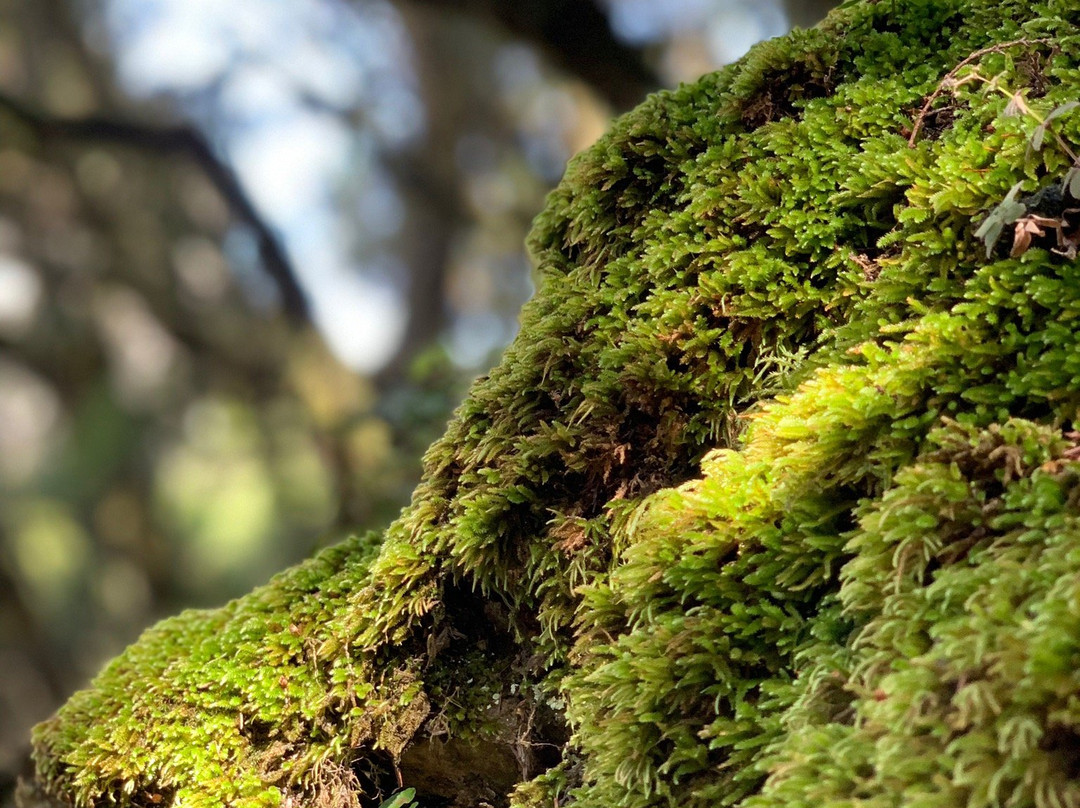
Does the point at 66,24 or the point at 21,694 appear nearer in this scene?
the point at 21,694

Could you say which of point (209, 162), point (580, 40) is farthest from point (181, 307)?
point (580, 40)

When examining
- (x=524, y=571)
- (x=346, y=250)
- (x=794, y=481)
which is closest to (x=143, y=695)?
(x=524, y=571)

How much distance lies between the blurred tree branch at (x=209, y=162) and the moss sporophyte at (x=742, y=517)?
7781 millimetres

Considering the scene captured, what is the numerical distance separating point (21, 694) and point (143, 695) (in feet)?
26.8

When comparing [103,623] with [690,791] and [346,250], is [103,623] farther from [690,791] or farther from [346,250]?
[690,791]

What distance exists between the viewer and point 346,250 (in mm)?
13719

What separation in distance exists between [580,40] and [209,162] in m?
5.76

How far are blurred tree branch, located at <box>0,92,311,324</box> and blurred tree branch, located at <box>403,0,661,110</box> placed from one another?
4447 millimetres

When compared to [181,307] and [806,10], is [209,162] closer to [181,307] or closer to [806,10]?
[181,307]

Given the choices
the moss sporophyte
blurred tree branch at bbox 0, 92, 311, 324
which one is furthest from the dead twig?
blurred tree branch at bbox 0, 92, 311, 324

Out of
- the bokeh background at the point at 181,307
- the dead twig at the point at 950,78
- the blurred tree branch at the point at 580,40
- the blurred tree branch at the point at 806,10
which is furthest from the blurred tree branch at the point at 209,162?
the dead twig at the point at 950,78

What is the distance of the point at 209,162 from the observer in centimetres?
968

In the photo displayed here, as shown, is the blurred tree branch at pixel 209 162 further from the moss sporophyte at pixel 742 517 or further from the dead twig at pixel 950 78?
the dead twig at pixel 950 78

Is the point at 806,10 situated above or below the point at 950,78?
above
